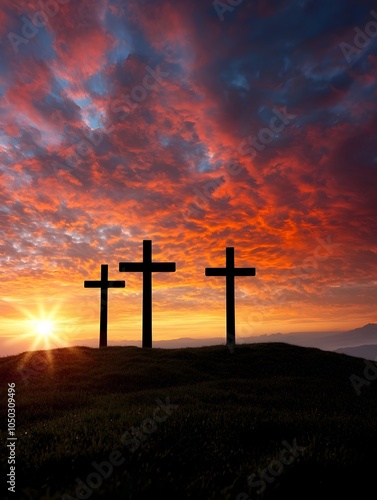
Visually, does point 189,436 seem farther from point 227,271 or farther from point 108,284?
point 108,284

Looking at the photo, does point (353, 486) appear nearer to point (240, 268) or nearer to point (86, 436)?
point (86, 436)

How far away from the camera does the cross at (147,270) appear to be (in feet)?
73.6

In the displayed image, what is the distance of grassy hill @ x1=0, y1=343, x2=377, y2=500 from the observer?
511cm

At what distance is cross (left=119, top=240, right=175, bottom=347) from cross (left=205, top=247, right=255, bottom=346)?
8.14ft

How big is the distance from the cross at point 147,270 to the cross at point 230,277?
97.7 inches

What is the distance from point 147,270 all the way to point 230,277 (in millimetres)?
4499

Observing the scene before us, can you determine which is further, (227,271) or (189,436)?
(227,271)

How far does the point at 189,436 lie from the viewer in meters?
7.08
